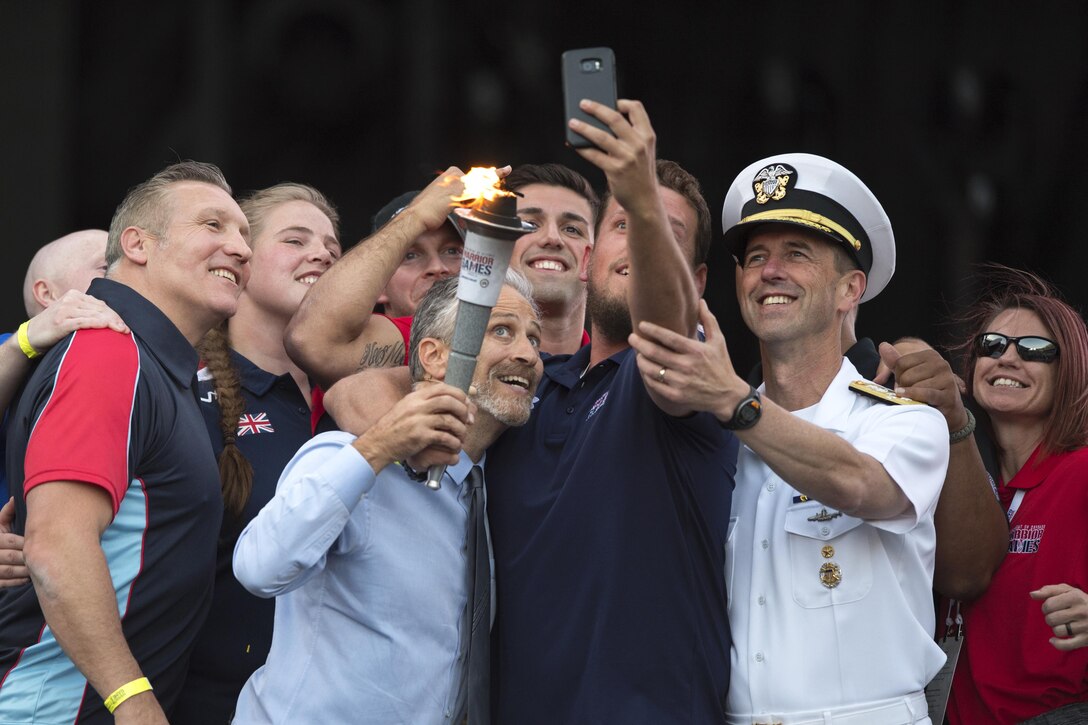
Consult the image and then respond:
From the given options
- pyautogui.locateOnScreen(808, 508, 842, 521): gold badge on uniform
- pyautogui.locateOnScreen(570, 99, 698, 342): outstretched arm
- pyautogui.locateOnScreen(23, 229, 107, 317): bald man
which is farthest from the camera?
pyautogui.locateOnScreen(23, 229, 107, 317): bald man

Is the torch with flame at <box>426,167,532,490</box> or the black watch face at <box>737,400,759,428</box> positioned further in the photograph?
the black watch face at <box>737,400,759,428</box>

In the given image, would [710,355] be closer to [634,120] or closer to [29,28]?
[634,120]

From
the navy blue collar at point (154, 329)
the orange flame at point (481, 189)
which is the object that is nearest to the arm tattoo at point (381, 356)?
the navy blue collar at point (154, 329)

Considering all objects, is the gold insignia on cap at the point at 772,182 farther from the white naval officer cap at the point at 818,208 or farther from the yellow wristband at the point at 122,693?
the yellow wristband at the point at 122,693

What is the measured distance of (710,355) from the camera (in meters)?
2.64

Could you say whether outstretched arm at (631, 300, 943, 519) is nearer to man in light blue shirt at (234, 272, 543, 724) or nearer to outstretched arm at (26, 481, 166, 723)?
man in light blue shirt at (234, 272, 543, 724)

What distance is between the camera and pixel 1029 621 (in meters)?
3.24

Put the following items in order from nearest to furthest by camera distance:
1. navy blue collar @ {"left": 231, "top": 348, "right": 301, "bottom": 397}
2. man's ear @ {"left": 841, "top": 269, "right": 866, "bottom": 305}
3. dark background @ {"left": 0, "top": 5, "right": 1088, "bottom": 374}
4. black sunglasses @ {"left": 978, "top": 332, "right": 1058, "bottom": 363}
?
man's ear @ {"left": 841, "top": 269, "right": 866, "bottom": 305}
black sunglasses @ {"left": 978, "top": 332, "right": 1058, "bottom": 363}
navy blue collar @ {"left": 231, "top": 348, "right": 301, "bottom": 397}
dark background @ {"left": 0, "top": 5, "right": 1088, "bottom": 374}

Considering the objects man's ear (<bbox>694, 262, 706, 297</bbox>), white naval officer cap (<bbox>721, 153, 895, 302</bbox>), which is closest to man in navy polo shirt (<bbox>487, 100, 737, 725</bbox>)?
man's ear (<bbox>694, 262, 706, 297</bbox>)

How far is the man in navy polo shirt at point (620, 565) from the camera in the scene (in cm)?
279

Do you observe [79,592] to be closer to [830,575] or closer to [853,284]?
[830,575]

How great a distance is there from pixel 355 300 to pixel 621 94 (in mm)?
2589

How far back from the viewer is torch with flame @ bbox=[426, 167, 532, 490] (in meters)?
2.42

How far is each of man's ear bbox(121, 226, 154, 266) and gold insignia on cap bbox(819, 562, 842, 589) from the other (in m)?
1.65
